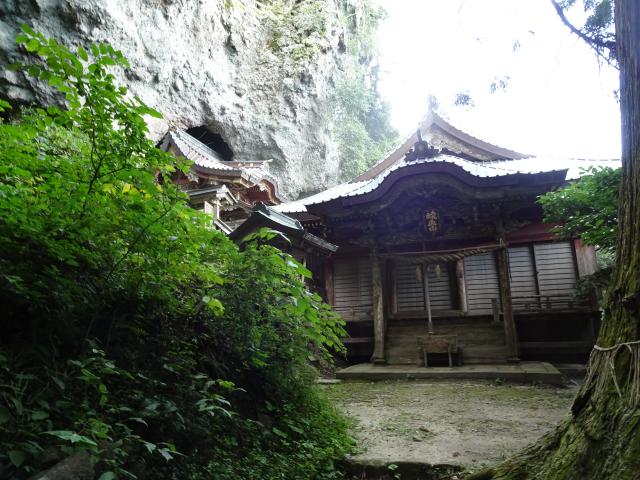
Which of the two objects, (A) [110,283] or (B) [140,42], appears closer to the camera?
(A) [110,283]

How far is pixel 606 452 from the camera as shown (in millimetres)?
1938

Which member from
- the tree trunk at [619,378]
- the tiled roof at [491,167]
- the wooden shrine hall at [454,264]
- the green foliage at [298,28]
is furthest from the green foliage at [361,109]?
the tree trunk at [619,378]

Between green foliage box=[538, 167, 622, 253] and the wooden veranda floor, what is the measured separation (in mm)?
2626

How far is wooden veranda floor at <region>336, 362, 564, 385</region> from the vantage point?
23.8 feet

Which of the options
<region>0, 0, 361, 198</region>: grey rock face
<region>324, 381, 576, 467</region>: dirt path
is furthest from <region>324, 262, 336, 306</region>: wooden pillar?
<region>0, 0, 361, 198</region>: grey rock face

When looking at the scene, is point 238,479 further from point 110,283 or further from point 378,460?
point 110,283

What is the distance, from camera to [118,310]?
287cm

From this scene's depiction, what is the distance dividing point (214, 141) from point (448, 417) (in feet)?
64.7

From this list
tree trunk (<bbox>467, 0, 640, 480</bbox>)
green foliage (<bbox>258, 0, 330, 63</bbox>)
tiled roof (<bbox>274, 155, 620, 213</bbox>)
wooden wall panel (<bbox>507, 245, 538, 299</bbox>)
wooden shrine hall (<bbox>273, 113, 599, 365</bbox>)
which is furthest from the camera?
green foliage (<bbox>258, 0, 330, 63</bbox>)

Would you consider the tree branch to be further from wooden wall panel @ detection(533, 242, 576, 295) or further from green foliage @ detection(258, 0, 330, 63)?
green foliage @ detection(258, 0, 330, 63)

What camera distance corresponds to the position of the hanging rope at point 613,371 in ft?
6.40

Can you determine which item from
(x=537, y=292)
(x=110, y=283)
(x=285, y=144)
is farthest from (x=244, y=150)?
(x=110, y=283)

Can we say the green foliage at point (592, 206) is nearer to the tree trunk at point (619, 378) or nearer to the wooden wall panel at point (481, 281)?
the tree trunk at point (619, 378)

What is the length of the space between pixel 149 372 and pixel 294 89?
857 inches
